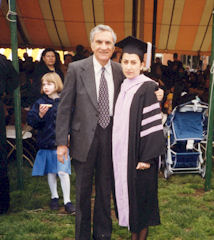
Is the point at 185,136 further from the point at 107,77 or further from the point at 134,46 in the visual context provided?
the point at 134,46

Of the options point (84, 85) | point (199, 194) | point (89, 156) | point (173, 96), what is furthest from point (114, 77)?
point (173, 96)

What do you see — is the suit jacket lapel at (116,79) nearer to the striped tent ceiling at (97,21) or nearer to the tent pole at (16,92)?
the tent pole at (16,92)

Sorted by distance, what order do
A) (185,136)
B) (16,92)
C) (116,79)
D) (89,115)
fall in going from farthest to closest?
1. (185,136)
2. (16,92)
3. (116,79)
4. (89,115)

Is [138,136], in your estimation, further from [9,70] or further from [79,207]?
[9,70]

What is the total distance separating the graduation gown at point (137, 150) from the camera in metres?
2.47

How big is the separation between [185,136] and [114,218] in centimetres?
186

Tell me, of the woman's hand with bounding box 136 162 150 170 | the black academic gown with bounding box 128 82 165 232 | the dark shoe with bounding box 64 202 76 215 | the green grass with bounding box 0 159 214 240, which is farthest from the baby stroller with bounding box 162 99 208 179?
the woman's hand with bounding box 136 162 150 170

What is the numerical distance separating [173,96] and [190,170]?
116 centimetres

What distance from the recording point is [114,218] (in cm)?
355

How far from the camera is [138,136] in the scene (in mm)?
2484

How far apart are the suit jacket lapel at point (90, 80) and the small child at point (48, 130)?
3.08 feet

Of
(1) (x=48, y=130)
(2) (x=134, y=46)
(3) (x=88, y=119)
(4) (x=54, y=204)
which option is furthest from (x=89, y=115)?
(4) (x=54, y=204)

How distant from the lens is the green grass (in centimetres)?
315

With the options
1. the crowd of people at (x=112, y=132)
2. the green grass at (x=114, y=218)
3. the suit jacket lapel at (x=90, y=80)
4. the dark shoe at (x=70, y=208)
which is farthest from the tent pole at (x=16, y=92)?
the suit jacket lapel at (x=90, y=80)
